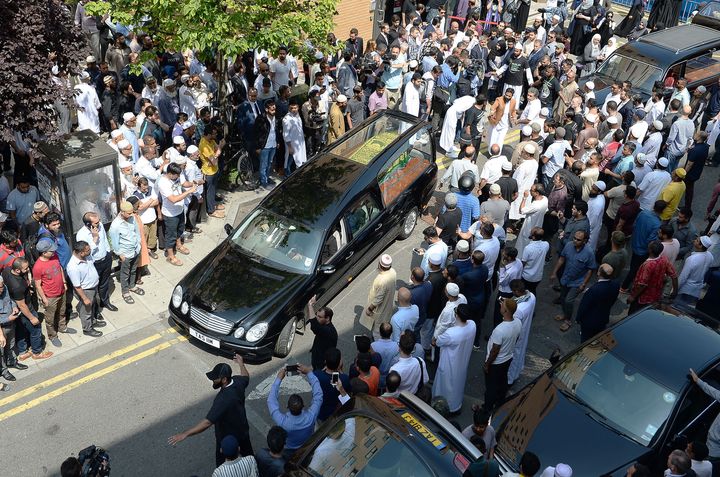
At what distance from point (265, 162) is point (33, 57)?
202 inches

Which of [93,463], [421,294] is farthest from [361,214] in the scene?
[93,463]

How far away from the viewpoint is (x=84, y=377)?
942cm

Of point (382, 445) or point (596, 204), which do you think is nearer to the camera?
point (382, 445)

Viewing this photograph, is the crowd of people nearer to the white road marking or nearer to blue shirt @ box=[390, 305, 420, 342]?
blue shirt @ box=[390, 305, 420, 342]

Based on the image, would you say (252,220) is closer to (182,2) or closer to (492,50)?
(182,2)

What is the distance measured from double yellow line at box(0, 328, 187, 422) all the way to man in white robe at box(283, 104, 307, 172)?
4.89m

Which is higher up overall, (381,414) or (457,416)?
(381,414)

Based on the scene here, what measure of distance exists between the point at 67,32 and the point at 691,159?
436 inches

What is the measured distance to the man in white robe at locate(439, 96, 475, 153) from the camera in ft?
47.6

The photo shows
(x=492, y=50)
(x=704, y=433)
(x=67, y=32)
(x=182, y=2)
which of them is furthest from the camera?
(x=492, y=50)

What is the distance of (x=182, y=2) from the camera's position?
1171cm

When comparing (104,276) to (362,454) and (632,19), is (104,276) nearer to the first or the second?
(362,454)

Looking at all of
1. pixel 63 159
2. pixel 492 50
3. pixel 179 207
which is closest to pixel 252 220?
pixel 179 207

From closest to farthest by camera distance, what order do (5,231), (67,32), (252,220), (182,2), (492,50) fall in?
(5,231) < (67,32) < (252,220) < (182,2) < (492,50)
